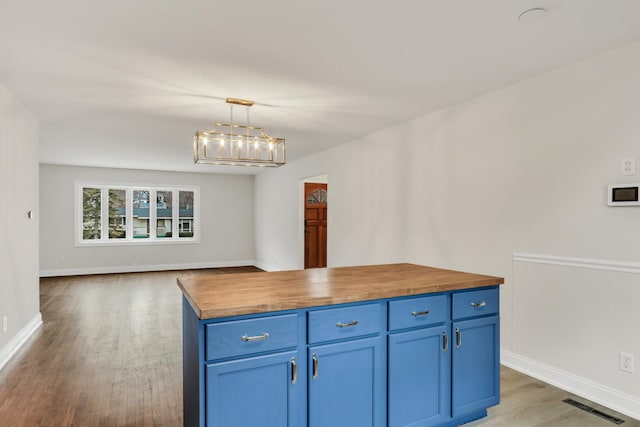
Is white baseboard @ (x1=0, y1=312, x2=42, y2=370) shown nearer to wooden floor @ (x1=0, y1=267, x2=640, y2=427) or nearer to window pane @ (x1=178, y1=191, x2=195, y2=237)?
wooden floor @ (x1=0, y1=267, x2=640, y2=427)

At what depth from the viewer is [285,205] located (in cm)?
786

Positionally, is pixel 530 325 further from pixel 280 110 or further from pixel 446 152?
pixel 280 110

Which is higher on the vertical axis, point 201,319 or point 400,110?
point 400,110

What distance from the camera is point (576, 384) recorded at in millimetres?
2736

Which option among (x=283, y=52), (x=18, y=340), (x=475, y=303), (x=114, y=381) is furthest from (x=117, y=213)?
(x=475, y=303)

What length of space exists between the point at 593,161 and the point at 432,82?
52.2 inches

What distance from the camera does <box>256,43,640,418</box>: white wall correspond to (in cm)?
253

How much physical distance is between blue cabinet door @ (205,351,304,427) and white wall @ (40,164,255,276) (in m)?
8.06

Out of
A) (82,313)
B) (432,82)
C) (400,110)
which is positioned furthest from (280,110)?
(82,313)

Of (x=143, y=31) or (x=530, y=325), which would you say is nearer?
(x=143, y=31)

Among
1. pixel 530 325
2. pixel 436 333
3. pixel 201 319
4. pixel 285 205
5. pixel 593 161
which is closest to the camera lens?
pixel 201 319

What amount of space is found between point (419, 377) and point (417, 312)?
363mm

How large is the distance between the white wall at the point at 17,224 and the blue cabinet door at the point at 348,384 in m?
3.00

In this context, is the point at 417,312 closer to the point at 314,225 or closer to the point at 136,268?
the point at 314,225
